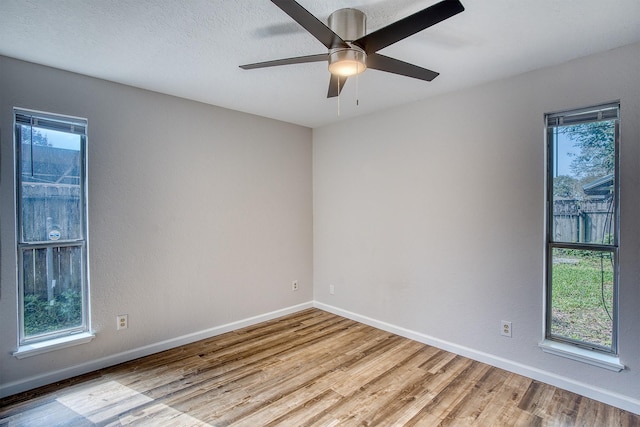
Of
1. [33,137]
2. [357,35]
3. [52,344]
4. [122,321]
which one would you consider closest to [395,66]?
[357,35]

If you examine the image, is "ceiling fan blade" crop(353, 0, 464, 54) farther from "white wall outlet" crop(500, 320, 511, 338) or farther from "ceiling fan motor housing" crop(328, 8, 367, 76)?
"white wall outlet" crop(500, 320, 511, 338)

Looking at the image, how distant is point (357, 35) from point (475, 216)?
1901mm

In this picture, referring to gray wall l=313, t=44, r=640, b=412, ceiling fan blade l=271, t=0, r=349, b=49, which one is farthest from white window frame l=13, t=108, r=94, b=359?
gray wall l=313, t=44, r=640, b=412

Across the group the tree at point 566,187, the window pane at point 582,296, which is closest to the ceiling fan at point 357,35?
the tree at point 566,187

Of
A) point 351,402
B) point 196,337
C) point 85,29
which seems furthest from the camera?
point 196,337

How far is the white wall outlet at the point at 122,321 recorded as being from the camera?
280cm

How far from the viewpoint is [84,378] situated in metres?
2.54

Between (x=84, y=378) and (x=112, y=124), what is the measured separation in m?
2.12

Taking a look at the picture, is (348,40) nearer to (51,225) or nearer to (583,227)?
(583,227)

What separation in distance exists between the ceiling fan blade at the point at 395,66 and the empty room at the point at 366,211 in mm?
16

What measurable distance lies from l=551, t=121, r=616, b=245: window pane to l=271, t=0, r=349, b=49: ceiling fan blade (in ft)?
6.51

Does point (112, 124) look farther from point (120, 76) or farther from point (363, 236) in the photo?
point (363, 236)

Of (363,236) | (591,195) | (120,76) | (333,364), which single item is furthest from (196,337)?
(591,195)

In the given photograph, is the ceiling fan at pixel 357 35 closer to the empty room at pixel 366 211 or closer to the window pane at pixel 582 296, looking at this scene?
the empty room at pixel 366 211
